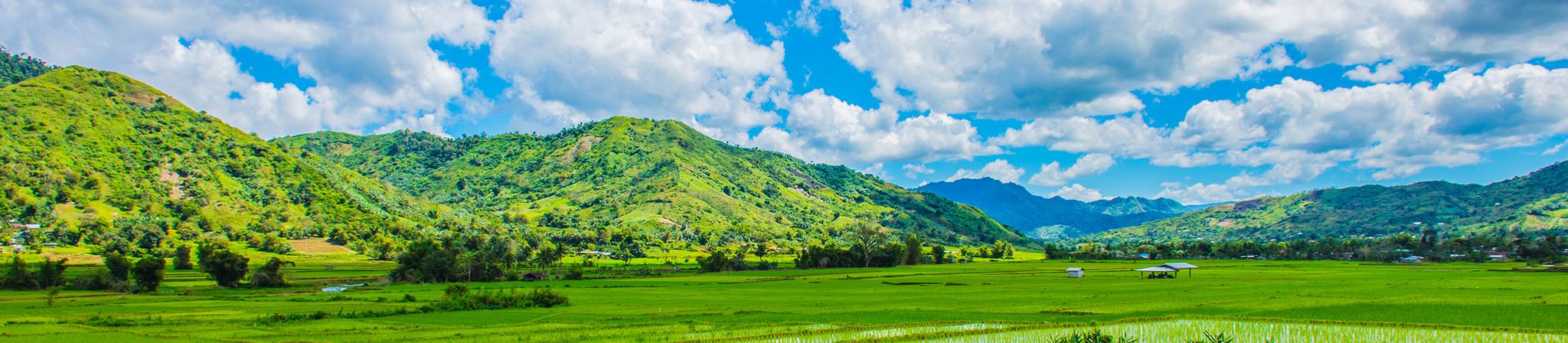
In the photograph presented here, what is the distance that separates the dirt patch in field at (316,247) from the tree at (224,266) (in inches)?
3068

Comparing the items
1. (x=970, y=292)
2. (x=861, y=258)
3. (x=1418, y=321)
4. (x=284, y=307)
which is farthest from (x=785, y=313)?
(x=861, y=258)

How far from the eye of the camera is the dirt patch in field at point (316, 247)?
531 ft

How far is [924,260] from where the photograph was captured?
15638 cm

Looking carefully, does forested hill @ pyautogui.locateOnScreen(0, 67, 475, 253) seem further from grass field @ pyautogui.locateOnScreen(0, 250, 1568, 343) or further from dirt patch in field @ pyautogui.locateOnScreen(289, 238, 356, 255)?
grass field @ pyautogui.locateOnScreen(0, 250, 1568, 343)

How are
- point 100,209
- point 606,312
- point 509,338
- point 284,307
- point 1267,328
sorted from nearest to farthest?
1. point 1267,328
2. point 509,338
3. point 606,312
4. point 284,307
5. point 100,209

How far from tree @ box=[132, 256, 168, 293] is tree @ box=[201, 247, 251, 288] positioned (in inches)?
260

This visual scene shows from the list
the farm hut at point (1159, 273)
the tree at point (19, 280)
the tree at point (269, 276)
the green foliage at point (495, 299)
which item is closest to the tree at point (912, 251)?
the farm hut at point (1159, 273)

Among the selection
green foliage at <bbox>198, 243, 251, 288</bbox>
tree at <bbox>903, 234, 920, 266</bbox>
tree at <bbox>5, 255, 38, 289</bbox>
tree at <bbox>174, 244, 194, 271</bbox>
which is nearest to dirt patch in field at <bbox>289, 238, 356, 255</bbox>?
Result: tree at <bbox>174, 244, 194, 271</bbox>

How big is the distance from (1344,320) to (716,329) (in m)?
30.1

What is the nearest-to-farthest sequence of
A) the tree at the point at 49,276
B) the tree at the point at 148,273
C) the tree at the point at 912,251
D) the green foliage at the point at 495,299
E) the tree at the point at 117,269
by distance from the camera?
the green foliage at the point at 495,299, the tree at the point at 148,273, the tree at the point at 117,269, the tree at the point at 49,276, the tree at the point at 912,251

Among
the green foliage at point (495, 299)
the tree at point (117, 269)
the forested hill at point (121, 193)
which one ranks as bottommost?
the green foliage at point (495, 299)

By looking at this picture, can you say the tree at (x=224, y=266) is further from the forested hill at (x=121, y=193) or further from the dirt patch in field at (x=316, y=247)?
the dirt patch in field at (x=316, y=247)

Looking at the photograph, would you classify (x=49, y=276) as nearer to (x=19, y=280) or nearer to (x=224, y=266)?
(x=19, y=280)

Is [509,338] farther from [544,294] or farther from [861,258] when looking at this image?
[861,258]
